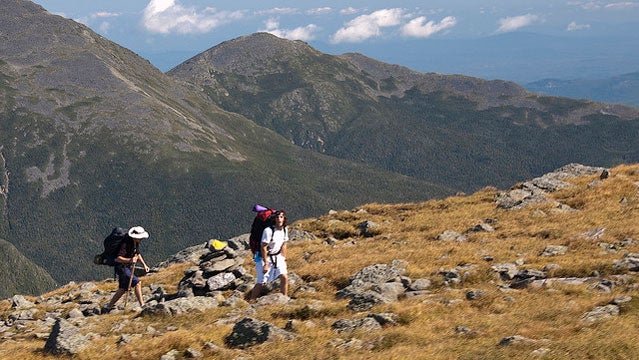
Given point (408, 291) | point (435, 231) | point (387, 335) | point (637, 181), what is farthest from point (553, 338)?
point (637, 181)

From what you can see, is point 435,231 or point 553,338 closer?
point 553,338

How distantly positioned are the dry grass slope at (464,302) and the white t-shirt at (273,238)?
7.45 ft

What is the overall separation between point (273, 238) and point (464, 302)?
26.2 feet

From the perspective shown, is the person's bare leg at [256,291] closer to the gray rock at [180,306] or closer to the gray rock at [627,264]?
the gray rock at [180,306]

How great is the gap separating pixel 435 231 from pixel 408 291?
12.9m

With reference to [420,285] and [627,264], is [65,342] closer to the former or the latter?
[420,285]

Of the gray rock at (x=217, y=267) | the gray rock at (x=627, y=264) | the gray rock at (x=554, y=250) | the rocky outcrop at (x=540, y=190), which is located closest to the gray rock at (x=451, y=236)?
the gray rock at (x=554, y=250)

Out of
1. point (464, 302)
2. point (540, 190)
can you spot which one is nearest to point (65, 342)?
point (464, 302)

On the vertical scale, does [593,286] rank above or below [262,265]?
below

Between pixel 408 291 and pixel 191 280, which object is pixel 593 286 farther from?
pixel 191 280

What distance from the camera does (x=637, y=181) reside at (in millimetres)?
39469

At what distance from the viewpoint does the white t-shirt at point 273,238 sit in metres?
22.8

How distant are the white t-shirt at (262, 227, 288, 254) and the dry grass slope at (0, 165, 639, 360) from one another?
2.27 metres

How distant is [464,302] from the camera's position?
18938 millimetres
